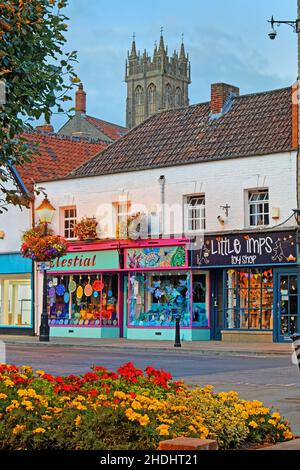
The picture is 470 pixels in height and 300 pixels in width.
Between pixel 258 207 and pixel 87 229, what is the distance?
25.8 ft

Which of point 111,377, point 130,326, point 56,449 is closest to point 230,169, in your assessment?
point 130,326

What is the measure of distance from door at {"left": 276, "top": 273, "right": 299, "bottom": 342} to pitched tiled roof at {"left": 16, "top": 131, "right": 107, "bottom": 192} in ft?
44.2

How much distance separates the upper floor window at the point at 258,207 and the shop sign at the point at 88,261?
249 inches

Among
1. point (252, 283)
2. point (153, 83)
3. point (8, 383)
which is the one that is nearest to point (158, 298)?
point (252, 283)

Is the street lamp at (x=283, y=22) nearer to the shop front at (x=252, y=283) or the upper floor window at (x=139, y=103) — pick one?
the shop front at (x=252, y=283)

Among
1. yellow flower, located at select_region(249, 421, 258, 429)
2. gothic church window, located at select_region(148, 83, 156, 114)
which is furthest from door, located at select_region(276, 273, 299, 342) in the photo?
gothic church window, located at select_region(148, 83, 156, 114)

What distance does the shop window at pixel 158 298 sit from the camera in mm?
33719

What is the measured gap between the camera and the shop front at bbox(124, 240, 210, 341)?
33281 millimetres

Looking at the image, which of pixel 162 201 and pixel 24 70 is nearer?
pixel 24 70

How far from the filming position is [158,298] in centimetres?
3462

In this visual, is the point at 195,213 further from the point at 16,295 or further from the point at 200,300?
the point at 16,295

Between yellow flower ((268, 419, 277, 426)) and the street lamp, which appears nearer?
yellow flower ((268, 419, 277, 426))

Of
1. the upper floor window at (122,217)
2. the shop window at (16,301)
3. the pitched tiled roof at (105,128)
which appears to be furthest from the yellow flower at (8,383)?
the pitched tiled roof at (105,128)

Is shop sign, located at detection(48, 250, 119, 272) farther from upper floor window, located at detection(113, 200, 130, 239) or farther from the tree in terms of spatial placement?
the tree
